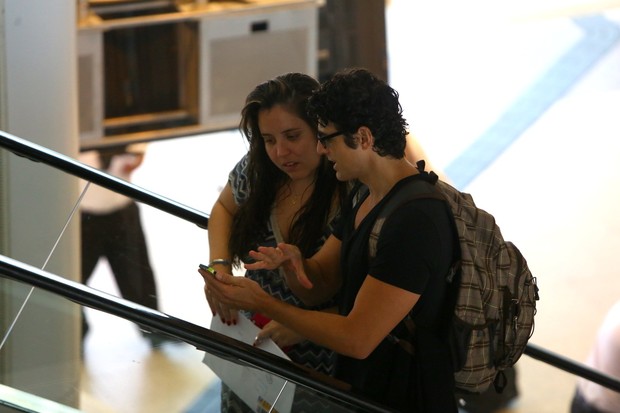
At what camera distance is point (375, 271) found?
2482 millimetres

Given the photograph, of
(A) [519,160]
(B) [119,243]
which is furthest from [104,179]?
(A) [519,160]

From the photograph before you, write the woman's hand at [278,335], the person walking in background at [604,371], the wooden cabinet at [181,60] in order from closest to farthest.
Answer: the woman's hand at [278,335]
the person walking in background at [604,371]
the wooden cabinet at [181,60]

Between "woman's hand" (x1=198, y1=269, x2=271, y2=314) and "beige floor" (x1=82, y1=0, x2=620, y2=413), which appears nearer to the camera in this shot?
"woman's hand" (x1=198, y1=269, x2=271, y2=314)

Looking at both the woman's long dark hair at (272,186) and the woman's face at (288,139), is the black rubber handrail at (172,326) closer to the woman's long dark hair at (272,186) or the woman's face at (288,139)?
the woman's long dark hair at (272,186)

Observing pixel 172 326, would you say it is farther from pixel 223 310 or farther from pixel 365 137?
pixel 365 137

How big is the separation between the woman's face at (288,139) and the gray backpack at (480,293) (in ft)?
1.19

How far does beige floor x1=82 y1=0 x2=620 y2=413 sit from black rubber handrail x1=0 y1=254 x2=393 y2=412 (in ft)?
3.15

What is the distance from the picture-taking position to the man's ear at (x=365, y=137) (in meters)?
2.54

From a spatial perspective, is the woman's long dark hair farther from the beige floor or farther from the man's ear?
the beige floor

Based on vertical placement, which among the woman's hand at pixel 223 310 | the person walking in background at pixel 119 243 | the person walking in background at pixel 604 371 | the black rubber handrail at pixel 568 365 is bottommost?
the person walking in background at pixel 604 371

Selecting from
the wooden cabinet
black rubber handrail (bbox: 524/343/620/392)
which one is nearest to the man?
black rubber handrail (bbox: 524/343/620/392)

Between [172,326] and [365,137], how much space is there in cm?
62

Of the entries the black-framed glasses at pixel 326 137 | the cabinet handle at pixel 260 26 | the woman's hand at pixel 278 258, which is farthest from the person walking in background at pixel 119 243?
the cabinet handle at pixel 260 26

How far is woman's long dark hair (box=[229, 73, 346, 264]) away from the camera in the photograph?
288 cm
